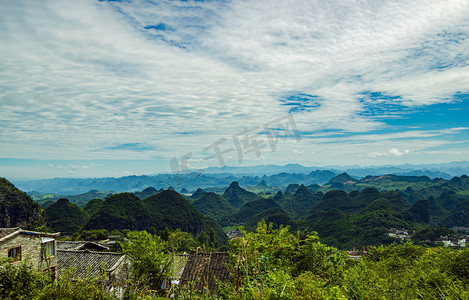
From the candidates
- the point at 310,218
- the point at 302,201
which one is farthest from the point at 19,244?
the point at 302,201

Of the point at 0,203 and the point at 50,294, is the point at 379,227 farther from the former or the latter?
the point at 0,203

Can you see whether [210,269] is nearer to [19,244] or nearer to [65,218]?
[19,244]

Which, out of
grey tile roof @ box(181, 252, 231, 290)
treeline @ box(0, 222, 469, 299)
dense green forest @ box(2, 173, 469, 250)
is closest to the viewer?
treeline @ box(0, 222, 469, 299)

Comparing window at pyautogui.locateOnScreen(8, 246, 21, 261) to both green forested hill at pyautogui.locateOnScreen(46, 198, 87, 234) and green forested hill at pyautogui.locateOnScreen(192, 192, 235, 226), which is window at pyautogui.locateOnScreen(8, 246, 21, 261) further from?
green forested hill at pyautogui.locateOnScreen(192, 192, 235, 226)

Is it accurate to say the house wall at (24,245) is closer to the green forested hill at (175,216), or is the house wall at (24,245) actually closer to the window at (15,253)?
the window at (15,253)

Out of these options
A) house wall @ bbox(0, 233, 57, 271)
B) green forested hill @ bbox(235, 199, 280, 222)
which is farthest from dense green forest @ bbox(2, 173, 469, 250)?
house wall @ bbox(0, 233, 57, 271)

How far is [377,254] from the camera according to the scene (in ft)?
62.1

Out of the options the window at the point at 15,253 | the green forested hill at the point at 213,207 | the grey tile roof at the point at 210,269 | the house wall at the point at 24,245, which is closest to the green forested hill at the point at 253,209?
the green forested hill at the point at 213,207

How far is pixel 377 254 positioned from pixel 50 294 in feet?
71.4

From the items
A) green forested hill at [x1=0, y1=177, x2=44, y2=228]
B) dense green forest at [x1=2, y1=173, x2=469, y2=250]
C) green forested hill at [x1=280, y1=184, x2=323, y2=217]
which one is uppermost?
green forested hill at [x1=0, y1=177, x2=44, y2=228]

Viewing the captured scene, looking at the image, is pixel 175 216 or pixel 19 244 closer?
pixel 19 244

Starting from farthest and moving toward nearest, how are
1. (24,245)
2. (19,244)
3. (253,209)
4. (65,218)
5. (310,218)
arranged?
(253,209) < (310,218) < (65,218) < (24,245) < (19,244)

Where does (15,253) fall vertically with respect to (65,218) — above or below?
above

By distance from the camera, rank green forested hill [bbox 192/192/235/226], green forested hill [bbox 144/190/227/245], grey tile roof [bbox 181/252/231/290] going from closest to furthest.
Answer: grey tile roof [bbox 181/252/231/290]
green forested hill [bbox 144/190/227/245]
green forested hill [bbox 192/192/235/226]
